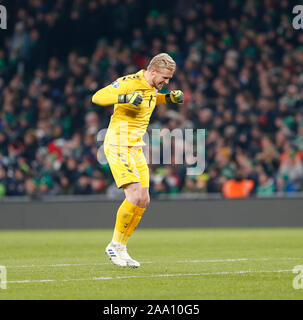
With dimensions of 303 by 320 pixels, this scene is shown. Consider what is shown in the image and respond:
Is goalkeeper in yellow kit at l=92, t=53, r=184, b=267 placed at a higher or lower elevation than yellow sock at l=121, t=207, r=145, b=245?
higher

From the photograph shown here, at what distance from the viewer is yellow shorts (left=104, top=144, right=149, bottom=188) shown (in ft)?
31.2

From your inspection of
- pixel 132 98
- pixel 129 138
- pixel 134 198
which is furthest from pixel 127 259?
pixel 132 98

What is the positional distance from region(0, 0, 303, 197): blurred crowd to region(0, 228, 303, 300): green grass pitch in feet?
14.2

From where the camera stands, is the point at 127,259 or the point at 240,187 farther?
the point at 240,187

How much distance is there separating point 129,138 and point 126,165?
0.38m

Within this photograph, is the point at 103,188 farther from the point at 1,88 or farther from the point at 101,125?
the point at 1,88

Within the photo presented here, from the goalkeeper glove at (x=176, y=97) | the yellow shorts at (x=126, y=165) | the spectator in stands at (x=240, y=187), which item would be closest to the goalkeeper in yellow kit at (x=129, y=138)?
the yellow shorts at (x=126, y=165)

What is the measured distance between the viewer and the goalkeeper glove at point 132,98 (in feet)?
30.3

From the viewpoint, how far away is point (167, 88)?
2327 centimetres

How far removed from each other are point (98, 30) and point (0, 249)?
14.2 m

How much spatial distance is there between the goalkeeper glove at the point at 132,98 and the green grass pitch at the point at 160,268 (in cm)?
187

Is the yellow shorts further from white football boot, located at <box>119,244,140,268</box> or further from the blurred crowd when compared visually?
the blurred crowd

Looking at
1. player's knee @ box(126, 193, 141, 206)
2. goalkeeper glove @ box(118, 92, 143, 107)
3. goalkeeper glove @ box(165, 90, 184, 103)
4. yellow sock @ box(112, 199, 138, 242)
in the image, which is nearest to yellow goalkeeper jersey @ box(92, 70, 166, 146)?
goalkeeper glove @ box(118, 92, 143, 107)

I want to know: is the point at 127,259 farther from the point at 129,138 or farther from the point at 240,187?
the point at 240,187
